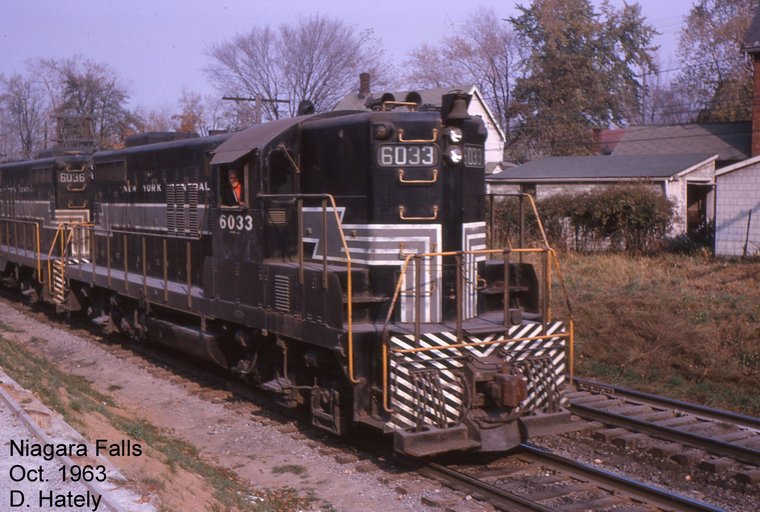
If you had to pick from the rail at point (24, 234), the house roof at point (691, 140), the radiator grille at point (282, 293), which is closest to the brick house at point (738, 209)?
the house roof at point (691, 140)

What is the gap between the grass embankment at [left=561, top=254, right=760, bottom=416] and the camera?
1184cm

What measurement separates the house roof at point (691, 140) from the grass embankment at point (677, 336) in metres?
18.4

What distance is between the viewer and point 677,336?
13062 millimetres

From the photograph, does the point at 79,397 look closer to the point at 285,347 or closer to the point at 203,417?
the point at 203,417

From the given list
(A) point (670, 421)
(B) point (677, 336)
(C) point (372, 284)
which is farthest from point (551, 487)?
(B) point (677, 336)

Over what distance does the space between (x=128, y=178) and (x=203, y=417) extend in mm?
5606

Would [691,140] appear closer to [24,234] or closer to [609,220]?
[609,220]

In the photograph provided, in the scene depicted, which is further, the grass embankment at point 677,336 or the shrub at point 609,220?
the shrub at point 609,220

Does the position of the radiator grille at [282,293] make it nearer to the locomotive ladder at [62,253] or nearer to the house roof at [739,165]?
the locomotive ladder at [62,253]

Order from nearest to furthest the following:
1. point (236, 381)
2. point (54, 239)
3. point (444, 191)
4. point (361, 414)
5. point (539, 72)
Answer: point (361, 414), point (444, 191), point (236, 381), point (54, 239), point (539, 72)

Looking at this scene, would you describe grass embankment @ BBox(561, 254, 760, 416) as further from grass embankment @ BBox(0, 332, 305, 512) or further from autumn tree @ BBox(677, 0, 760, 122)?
autumn tree @ BBox(677, 0, 760, 122)

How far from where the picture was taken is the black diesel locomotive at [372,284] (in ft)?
24.9

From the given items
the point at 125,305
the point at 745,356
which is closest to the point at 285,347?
the point at 125,305

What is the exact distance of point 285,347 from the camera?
9.02m
